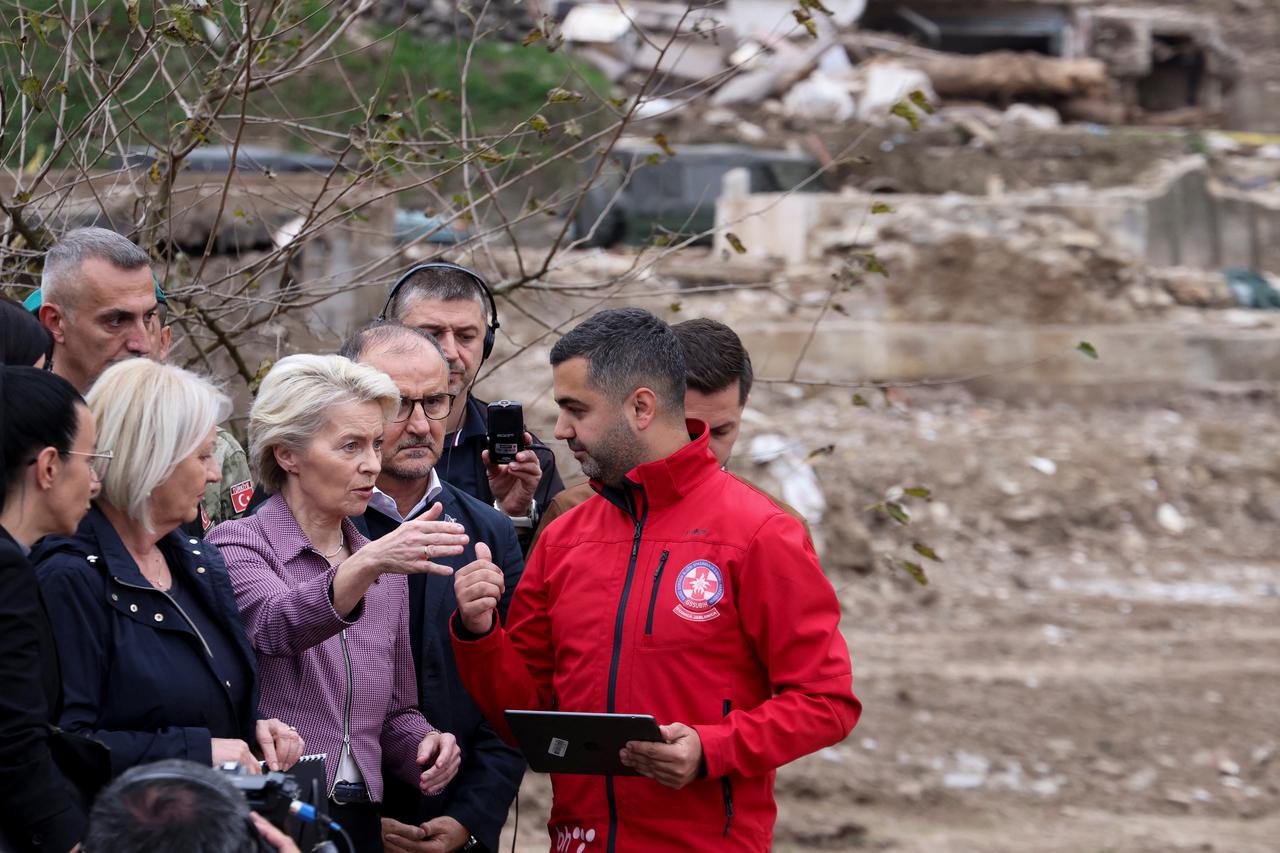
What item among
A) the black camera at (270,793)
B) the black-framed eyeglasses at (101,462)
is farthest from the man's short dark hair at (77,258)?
the black camera at (270,793)

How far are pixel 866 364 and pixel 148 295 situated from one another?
33.9 ft

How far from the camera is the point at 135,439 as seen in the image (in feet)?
9.26

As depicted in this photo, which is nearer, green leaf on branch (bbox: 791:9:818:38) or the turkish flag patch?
the turkish flag patch

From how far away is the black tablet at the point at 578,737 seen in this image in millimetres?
2816

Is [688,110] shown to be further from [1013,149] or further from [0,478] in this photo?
[0,478]

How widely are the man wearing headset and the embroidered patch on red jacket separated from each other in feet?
3.18

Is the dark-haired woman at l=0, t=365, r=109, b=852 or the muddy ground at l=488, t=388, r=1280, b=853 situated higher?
the dark-haired woman at l=0, t=365, r=109, b=852

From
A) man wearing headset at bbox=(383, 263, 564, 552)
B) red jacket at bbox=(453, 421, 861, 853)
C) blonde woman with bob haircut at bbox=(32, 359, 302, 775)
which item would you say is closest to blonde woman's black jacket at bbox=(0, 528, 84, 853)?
blonde woman with bob haircut at bbox=(32, 359, 302, 775)

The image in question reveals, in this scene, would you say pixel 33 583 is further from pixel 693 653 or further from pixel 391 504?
pixel 693 653

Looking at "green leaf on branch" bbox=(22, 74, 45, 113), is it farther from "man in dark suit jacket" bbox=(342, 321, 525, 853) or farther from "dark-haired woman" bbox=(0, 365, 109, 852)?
"dark-haired woman" bbox=(0, 365, 109, 852)

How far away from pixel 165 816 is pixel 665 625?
4.02 feet

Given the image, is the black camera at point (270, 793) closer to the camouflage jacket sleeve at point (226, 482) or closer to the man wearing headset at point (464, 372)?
the camouflage jacket sleeve at point (226, 482)

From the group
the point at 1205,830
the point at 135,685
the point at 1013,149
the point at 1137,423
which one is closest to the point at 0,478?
the point at 135,685

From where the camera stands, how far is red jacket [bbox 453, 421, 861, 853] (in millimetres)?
3000
